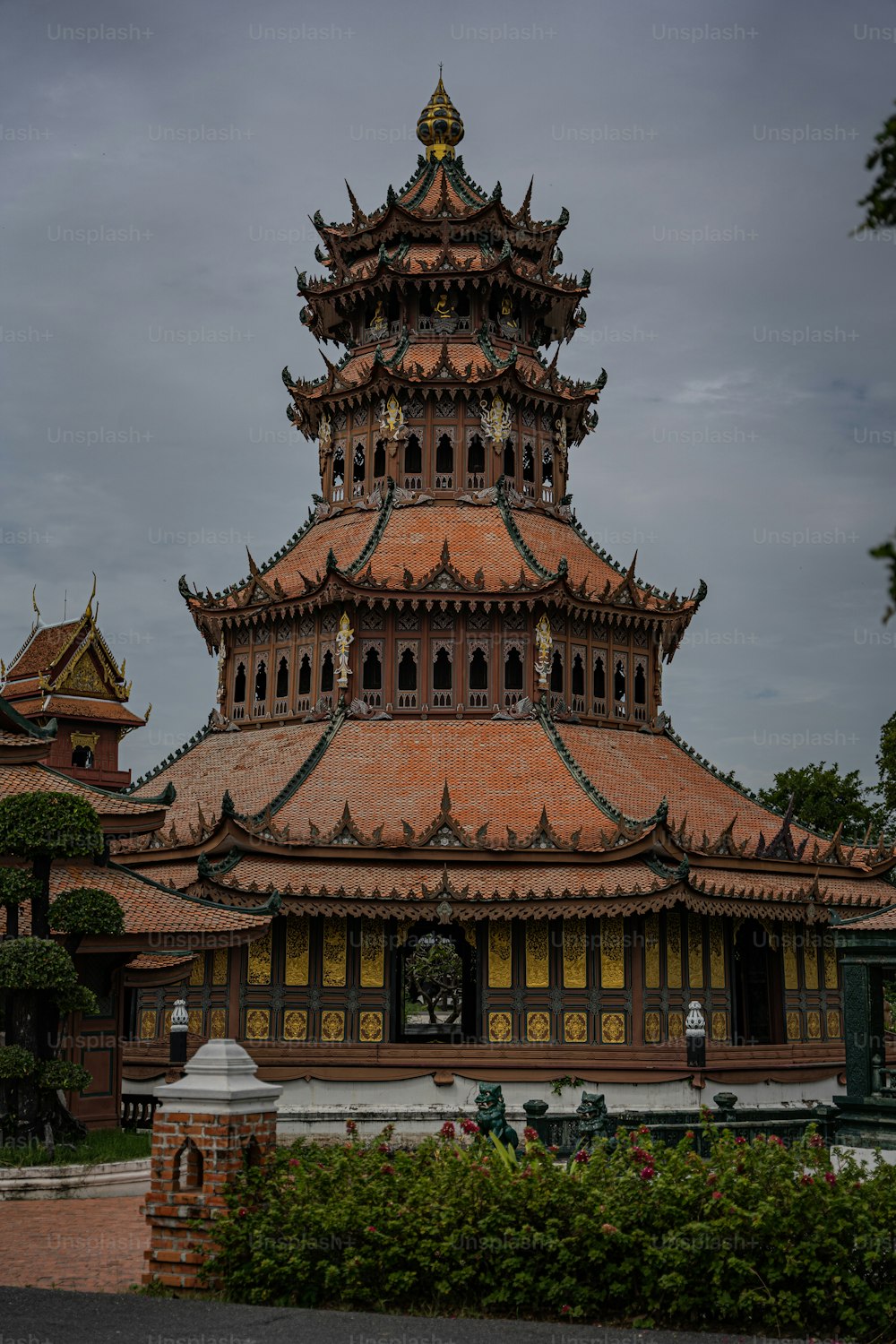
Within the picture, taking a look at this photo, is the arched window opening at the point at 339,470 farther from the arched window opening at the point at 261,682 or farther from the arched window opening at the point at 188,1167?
the arched window opening at the point at 188,1167

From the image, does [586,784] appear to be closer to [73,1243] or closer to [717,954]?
[717,954]

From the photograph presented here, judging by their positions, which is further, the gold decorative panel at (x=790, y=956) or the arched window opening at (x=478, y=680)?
the arched window opening at (x=478, y=680)

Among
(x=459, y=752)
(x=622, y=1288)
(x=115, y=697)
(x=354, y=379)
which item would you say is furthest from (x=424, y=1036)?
(x=622, y=1288)

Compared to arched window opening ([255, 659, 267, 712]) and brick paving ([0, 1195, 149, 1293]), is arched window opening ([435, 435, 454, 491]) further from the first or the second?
brick paving ([0, 1195, 149, 1293])

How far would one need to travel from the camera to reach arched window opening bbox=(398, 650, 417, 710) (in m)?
40.0

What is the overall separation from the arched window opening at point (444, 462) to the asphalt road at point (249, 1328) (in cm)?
3359

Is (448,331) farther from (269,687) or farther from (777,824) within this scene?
(777,824)

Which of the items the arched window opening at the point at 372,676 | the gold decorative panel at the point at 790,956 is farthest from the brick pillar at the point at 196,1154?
the arched window opening at the point at 372,676

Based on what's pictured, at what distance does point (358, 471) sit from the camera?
45875 mm

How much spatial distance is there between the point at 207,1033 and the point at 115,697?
32.4 m

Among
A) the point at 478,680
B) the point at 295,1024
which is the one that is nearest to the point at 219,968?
the point at 295,1024

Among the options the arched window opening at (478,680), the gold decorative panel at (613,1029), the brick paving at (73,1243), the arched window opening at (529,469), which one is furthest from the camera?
the arched window opening at (529,469)

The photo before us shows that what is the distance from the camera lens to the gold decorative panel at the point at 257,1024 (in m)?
33.6

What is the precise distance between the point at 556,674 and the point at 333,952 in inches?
426
